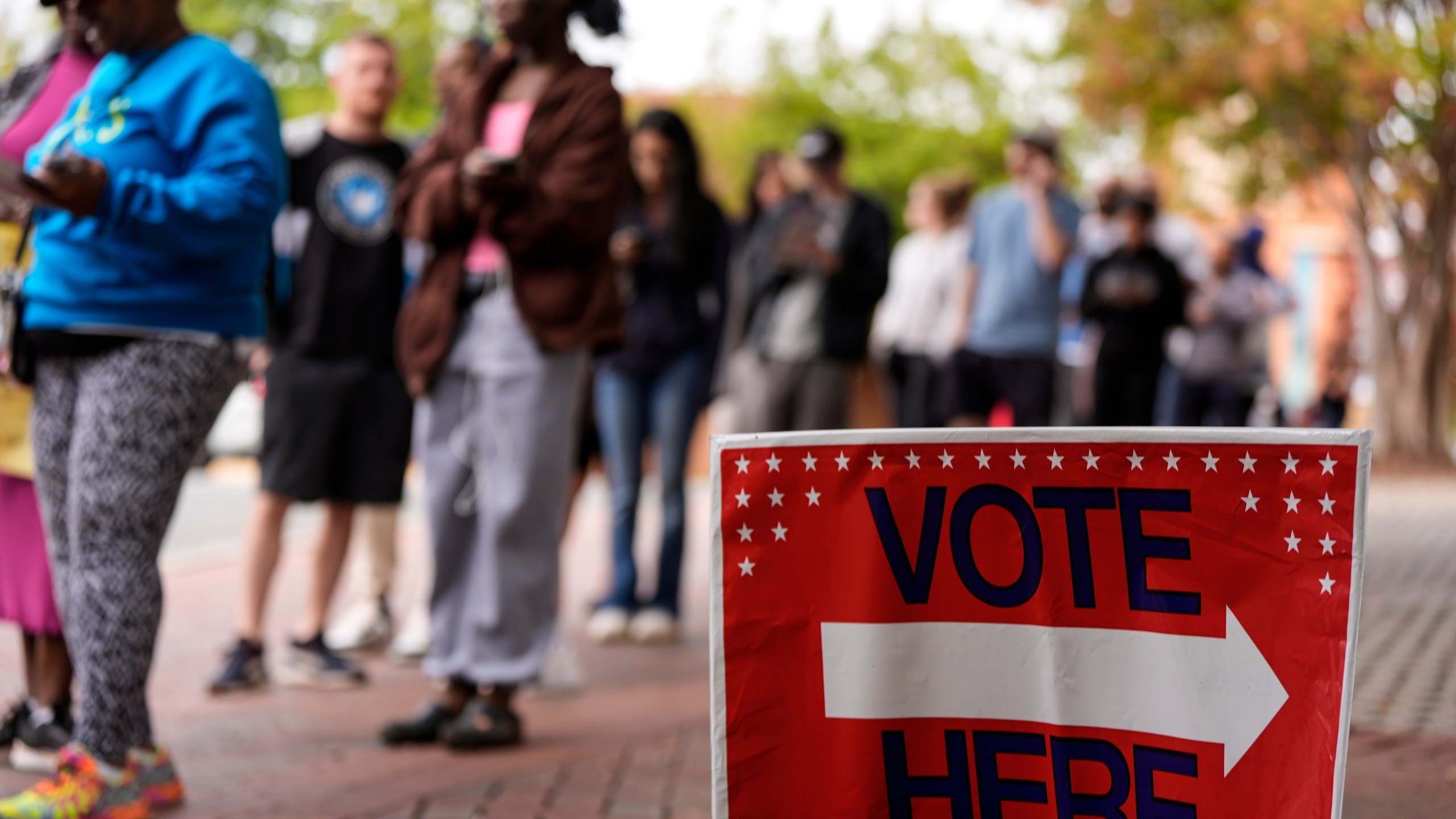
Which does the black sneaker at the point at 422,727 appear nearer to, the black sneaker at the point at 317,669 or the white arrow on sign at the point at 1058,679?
the black sneaker at the point at 317,669

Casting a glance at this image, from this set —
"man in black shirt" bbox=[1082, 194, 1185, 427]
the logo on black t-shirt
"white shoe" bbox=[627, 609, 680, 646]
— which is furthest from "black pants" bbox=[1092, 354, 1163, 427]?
the logo on black t-shirt

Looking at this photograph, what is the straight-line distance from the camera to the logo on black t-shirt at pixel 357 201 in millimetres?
6152

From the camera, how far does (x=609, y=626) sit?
7230 millimetres

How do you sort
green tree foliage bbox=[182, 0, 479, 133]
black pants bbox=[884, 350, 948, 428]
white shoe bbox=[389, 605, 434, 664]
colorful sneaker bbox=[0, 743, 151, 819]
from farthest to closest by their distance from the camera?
green tree foliage bbox=[182, 0, 479, 133]
black pants bbox=[884, 350, 948, 428]
white shoe bbox=[389, 605, 434, 664]
colorful sneaker bbox=[0, 743, 151, 819]

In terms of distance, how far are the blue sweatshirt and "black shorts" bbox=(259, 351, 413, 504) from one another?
194 cm

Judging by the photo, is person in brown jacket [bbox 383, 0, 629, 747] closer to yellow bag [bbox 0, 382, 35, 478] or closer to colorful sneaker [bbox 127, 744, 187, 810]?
colorful sneaker [bbox 127, 744, 187, 810]

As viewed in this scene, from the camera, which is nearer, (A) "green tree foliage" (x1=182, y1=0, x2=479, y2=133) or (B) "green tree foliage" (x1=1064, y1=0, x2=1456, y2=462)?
(B) "green tree foliage" (x1=1064, y1=0, x2=1456, y2=462)

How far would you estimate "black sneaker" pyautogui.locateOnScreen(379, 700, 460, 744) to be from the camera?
4.89m

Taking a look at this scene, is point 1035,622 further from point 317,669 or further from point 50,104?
point 317,669

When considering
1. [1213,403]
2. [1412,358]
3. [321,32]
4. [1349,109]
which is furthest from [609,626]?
[321,32]

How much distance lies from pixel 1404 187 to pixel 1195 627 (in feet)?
59.4

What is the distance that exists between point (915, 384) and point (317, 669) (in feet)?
15.8

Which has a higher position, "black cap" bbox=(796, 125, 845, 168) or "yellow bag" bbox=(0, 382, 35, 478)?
"black cap" bbox=(796, 125, 845, 168)

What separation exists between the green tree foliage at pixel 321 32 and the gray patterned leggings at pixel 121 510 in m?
3.06
